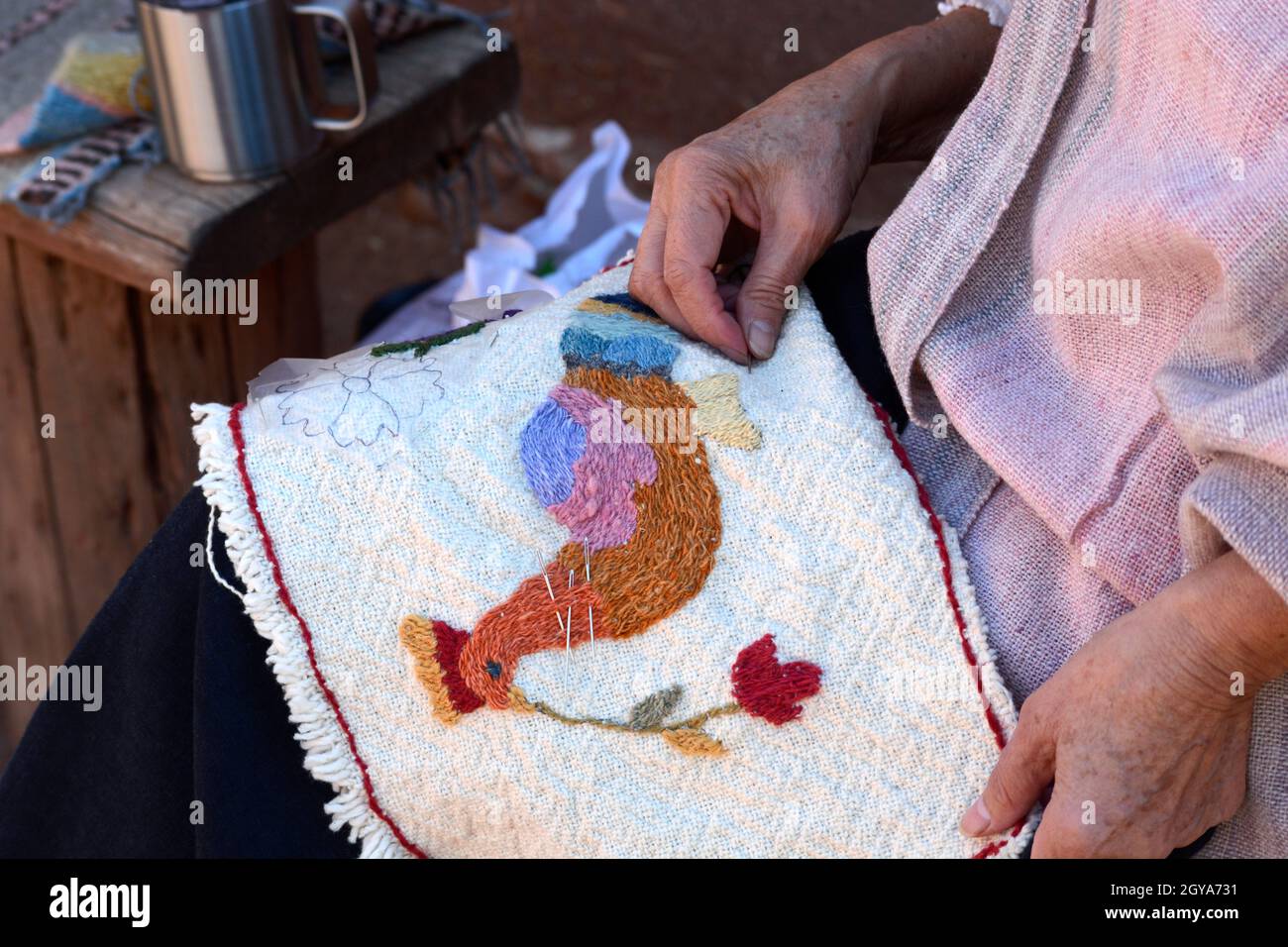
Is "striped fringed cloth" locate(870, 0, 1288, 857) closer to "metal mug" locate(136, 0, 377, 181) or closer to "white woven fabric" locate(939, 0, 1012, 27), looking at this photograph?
"white woven fabric" locate(939, 0, 1012, 27)

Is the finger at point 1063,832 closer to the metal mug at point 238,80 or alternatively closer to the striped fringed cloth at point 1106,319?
the striped fringed cloth at point 1106,319

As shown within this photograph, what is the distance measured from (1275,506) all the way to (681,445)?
0.32 metres

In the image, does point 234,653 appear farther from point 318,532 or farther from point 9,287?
point 9,287

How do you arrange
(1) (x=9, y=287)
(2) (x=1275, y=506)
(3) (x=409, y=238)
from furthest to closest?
(3) (x=409, y=238)
(1) (x=9, y=287)
(2) (x=1275, y=506)

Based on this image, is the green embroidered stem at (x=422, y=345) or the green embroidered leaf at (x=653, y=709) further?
the green embroidered stem at (x=422, y=345)

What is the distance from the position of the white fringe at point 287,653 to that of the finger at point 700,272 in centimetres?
31

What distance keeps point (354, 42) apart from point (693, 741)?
93 centimetres

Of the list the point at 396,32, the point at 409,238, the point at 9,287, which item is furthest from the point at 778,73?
the point at 9,287

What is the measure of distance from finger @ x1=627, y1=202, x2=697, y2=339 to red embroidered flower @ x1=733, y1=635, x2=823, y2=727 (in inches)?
9.5

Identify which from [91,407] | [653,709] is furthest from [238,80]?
[653,709]

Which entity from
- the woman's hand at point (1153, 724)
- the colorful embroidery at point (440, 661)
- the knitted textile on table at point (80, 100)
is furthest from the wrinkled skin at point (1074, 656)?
the knitted textile on table at point (80, 100)

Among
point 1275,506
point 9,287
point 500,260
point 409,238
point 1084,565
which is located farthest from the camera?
point 409,238

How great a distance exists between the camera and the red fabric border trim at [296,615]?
0.70m

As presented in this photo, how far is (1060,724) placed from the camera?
0.65 meters
